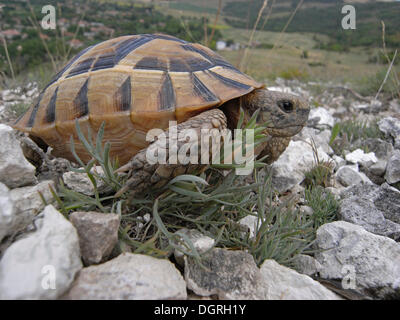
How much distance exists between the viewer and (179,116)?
1.54m

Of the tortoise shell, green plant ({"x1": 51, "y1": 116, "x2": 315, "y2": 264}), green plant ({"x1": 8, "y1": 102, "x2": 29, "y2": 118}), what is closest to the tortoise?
the tortoise shell

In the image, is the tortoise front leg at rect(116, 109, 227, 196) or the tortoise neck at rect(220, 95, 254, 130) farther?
the tortoise neck at rect(220, 95, 254, 130)

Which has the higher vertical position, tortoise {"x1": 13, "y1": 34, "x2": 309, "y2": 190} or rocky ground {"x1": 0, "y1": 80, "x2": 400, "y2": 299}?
tortoise {"x1": 13, "y1": 34, "x2": 309, "y2": 190}

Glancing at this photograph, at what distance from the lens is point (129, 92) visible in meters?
1.55

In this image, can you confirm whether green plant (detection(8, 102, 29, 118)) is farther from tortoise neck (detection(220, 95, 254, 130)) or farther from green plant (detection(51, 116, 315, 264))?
tortoise neck (detection(220, 95, 254, 130))

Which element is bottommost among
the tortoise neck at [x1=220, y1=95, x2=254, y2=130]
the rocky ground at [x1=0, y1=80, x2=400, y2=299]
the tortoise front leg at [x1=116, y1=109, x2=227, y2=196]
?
the rocky ground at [x1=0, y1=80, x2=400, y2=299]

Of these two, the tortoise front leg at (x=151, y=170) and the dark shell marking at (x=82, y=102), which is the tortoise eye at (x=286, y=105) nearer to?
the tortoise front leg at (x=151, y=170)

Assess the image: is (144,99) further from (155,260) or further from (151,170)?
(155,260)

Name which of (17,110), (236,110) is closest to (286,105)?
(236,110)

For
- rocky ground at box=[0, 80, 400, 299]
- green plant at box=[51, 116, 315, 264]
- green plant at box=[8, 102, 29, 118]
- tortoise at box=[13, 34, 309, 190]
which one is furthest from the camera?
green plant at box=[8, 102, 29, 118]

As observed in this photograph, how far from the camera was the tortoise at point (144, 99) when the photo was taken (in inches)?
60.2

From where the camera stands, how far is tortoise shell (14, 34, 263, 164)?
1533mm

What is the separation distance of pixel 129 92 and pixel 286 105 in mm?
970
